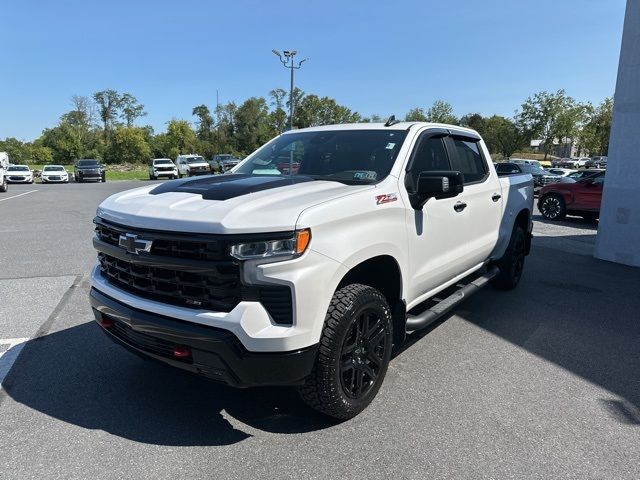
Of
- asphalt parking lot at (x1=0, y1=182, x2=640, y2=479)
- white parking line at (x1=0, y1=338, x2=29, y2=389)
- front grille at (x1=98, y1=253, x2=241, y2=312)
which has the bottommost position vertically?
asphalt parking lot at (x1=0, y1=182, x2=640, y2=479)

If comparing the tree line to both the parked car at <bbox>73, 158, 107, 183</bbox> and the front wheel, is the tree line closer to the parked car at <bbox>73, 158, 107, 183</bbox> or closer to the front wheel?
the parked car at <bbox>73, 158, 107, 183</bbox>

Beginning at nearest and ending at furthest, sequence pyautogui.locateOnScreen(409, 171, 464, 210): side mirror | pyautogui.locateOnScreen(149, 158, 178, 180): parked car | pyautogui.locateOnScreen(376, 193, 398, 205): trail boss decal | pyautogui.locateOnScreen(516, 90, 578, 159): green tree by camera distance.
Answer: pyautogui.locateOnScreen(376, 193, 398, 205): trail boss decal → pyautogui.locateOnScreen(409, 171, 464, 210): side mirror → pyautogui.locateOnScreen(149, 158, 178, 180): parked car → pyautogui.locateOnScreen(516, 90, 578, 159): green tree

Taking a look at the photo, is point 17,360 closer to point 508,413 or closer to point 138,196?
point 138,196

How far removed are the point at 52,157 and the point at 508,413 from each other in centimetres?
8283

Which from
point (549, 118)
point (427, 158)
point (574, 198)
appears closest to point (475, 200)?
point (427, 158)

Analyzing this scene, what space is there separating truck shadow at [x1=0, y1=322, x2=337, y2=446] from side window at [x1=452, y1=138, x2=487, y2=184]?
2.64m

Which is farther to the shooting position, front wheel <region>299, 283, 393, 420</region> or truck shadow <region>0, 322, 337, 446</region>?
truck shadow <region>0, 322, 337, 446</region>

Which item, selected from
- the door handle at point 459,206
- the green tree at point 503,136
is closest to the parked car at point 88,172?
the door handle at point 459,206

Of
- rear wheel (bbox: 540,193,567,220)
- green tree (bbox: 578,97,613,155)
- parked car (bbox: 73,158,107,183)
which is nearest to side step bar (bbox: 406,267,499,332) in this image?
rear wheel (bbox: 540,193,567,220)

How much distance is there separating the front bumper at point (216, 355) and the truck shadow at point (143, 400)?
0.76ft

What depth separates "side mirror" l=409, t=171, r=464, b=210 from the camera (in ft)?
10.7

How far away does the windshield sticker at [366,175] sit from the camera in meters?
3.42

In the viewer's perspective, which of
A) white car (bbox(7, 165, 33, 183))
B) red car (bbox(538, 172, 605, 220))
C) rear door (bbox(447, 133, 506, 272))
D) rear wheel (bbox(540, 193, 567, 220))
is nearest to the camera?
rear door (bbox(447, 133, 506, 272))

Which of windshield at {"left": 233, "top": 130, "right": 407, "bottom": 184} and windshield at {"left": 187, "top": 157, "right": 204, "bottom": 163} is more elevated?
windshield at {"left": 233, "top": 130, "right": 407, "bottom": 184}
